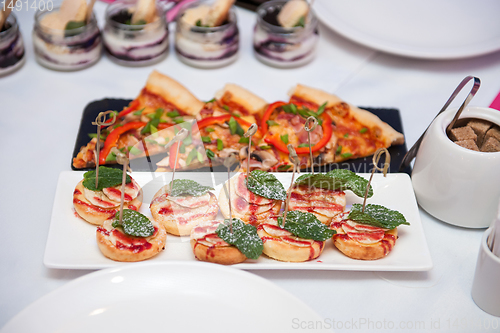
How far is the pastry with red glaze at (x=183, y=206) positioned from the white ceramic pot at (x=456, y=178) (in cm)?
82

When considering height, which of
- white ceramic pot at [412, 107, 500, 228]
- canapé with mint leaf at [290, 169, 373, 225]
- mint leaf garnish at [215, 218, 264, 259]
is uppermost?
white ceramic pot at [412, 107, 500, 228]

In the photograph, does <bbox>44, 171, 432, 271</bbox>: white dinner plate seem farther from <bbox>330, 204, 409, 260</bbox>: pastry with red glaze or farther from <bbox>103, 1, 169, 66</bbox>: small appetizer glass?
<bbox>103, 1, 169, 66</bbox>: small appetizer glass

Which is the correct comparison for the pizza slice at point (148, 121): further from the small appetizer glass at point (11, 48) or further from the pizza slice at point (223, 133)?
the small appetizer glass at point (11, 48)

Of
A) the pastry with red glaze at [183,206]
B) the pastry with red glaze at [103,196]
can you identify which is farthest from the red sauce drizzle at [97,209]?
the pastry with red glaze at [183,206]

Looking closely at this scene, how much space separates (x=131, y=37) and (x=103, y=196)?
1213 mm

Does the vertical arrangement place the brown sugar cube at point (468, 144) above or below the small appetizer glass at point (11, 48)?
above

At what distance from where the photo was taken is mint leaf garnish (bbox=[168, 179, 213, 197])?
174cm

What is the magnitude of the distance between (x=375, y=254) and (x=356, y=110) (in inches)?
37.8

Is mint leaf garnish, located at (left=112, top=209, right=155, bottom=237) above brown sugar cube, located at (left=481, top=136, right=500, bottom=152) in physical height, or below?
below

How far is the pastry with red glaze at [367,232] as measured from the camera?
158 centimetres

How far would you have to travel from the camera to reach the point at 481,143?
1798 mm

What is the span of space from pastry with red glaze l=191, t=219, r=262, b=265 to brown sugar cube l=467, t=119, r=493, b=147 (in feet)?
3.08

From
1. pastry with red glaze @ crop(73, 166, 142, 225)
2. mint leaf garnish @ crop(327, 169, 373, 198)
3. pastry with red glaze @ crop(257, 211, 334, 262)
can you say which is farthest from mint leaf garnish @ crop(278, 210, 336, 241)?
pastry with red glaze @ crop(73, 166, 142, 225)

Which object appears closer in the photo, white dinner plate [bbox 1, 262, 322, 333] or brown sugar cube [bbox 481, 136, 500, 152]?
white dinner plate [bbox 1, 262, 322, 333]
